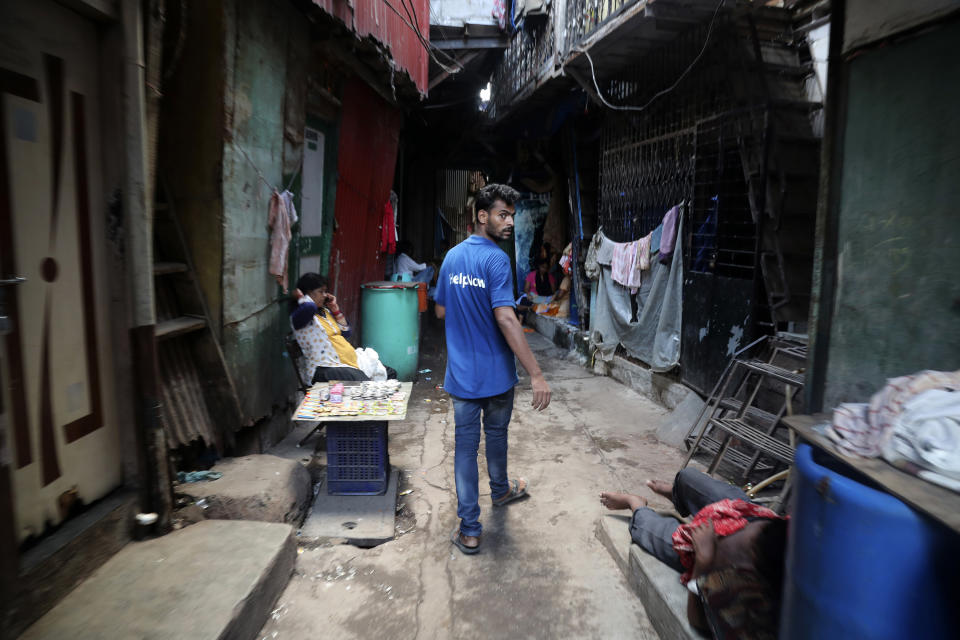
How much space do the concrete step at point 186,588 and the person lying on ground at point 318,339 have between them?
6.02 ft

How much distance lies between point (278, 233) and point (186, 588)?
2.86m

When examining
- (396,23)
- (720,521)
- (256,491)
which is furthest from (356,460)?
(396,23)

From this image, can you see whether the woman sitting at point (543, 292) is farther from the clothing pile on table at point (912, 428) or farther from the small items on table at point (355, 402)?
the clothing pile on table at point (912, 428)

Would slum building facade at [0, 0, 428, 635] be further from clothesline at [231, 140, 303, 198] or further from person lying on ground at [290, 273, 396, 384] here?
person lying on ground at [290, 273, 396, 384]

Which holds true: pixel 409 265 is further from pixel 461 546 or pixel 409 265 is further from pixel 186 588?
pixel 186 588

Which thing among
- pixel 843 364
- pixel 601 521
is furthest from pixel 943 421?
pixel 601 521

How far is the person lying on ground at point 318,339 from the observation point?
4707 millimetres

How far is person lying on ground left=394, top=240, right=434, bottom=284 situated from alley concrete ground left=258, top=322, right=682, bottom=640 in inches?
229

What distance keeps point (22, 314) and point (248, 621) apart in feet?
5.19

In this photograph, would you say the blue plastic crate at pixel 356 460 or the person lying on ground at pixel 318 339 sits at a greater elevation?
the person lying on ground at pixel 318 339

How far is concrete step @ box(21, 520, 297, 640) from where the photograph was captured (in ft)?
7.20

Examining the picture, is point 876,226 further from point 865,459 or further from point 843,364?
point 865,459

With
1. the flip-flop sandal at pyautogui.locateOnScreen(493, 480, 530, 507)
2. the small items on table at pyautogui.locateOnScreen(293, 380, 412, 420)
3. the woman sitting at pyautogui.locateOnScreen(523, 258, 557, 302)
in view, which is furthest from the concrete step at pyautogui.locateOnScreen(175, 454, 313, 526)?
the woman sitting at pyautogui.locateOnScreen(523, 258, 557, 302)

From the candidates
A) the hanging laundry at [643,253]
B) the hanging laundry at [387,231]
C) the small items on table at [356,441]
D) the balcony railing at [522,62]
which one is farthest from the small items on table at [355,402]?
the balcony railing at [522,62]
